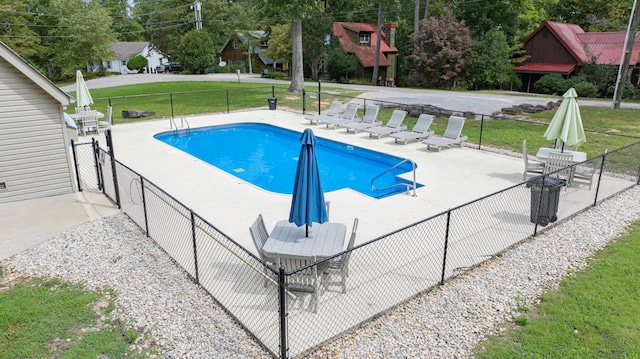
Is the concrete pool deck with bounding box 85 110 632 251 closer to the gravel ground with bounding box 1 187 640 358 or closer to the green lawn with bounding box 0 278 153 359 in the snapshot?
the gravel ground with bounding box 1 187 640 358

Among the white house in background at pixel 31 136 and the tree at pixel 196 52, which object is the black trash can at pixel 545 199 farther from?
the tree at pixel 196 52

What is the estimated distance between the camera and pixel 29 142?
1073cm

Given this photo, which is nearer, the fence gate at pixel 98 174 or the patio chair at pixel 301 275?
the patio chair at pixel 301 275

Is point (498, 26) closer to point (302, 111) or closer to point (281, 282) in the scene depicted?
point (302, 111)

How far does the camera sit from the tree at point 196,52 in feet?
180

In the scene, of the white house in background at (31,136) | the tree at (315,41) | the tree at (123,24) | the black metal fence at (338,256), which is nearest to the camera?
the black metal fence at (338,256)

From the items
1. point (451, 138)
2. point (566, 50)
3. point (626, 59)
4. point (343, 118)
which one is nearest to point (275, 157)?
point (343, 118)

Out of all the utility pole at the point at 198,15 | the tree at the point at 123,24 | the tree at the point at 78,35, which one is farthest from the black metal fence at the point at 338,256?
the tree at the point at 123,24

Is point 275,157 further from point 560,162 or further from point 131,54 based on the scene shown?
point 131,54

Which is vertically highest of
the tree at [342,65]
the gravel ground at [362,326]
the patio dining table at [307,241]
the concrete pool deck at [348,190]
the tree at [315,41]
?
the tree at [315,41]

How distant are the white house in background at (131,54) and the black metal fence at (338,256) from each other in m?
60.6

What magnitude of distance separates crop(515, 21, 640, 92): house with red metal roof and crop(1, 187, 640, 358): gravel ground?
35.2 m

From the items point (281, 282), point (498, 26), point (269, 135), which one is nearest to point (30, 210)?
point (281, 282)

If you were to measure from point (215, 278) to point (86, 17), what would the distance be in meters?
52.6
